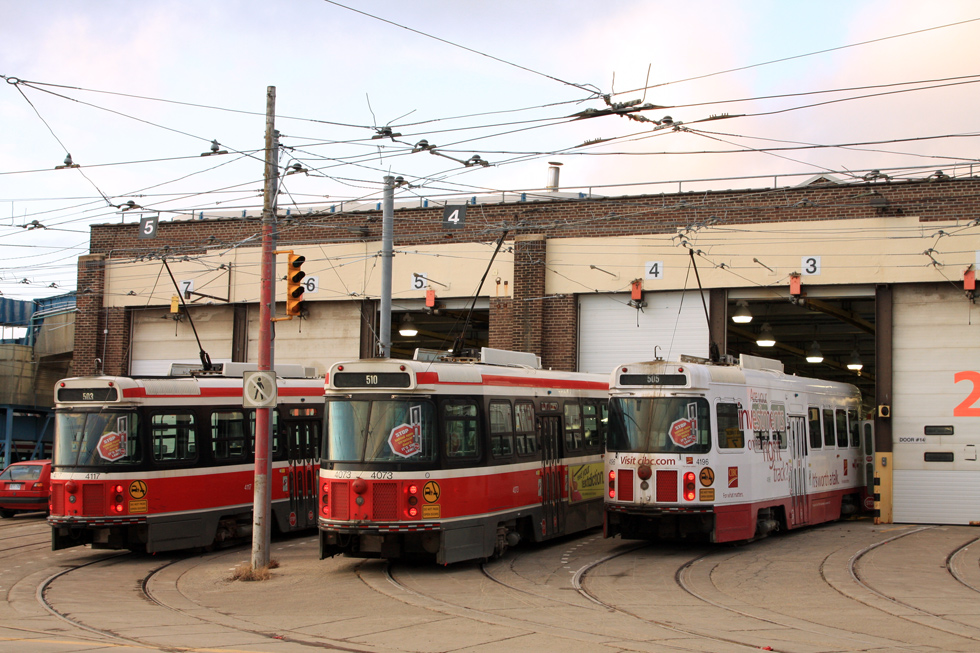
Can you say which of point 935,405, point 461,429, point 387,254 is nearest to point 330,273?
point 387,254

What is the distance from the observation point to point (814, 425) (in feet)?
63.5

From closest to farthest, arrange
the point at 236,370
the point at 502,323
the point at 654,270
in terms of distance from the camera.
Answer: the point at 236,370 → the point at 654,270 → the point at 502,323

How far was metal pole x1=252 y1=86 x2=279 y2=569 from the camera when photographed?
1416cm

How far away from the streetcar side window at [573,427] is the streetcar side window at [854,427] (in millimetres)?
7077

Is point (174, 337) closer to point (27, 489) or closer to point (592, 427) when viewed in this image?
point (27, 489)

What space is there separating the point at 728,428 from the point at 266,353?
23.4 feet

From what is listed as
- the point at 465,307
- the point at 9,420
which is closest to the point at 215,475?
the point at 465,307

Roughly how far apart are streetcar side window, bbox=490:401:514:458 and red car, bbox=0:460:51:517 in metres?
12.2

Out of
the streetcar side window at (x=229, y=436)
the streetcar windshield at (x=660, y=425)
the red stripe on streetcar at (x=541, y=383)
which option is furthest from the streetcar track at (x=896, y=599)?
the streetcar side window at (x=229, y=436)

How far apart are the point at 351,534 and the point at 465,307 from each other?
13342 mm

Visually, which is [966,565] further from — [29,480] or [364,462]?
[29,480]

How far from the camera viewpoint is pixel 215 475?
1664 cm

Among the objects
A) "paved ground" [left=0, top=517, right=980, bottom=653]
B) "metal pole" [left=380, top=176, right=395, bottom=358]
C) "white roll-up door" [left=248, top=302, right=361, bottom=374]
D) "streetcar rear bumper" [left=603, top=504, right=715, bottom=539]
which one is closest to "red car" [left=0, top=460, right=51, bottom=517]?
"paved ground" [left=0, top=517, right=980, bottom=653]

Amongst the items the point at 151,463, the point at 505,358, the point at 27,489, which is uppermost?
the point at 505,358
